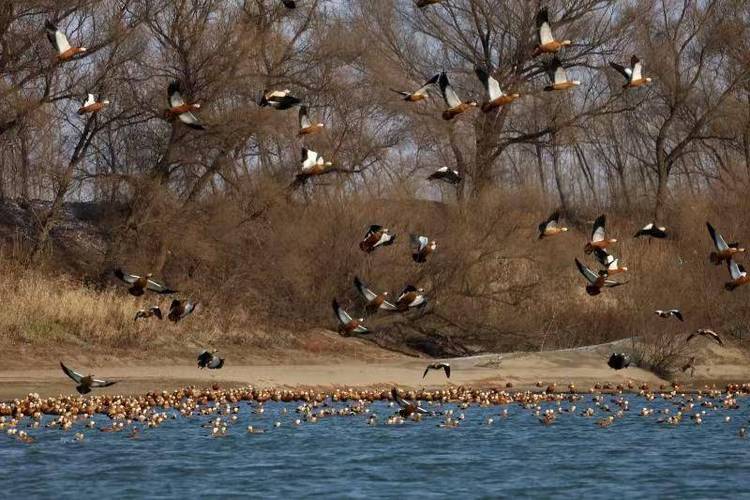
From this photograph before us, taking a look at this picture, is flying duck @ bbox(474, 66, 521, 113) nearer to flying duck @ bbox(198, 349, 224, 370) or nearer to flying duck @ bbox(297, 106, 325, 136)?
flying duck @ bbox(297, 106, 325, 136)

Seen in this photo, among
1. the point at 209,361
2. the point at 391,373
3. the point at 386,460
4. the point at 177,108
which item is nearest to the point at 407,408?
the point at 386,460

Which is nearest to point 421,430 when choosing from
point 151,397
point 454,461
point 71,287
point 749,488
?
point 454,461

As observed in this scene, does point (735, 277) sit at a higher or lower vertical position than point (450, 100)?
lower

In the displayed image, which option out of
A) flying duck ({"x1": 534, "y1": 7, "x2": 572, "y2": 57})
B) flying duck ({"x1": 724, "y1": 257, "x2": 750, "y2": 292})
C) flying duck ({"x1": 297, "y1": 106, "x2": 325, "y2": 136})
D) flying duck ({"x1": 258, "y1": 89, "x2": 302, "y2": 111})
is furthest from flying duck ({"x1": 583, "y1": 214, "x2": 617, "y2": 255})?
flying duck ({"x1": 258, "y1": 89, "x2": 302, "y2": 111})

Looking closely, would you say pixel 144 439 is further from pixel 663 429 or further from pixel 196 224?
pixel 196 224

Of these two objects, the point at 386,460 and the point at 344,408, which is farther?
the point at 344,408

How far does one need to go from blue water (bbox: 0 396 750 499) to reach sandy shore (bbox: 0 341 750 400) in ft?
12.1

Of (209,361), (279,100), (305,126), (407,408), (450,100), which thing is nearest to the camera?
(450,100)

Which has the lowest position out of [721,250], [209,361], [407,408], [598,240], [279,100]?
[407,408]

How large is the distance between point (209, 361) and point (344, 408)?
97.8 inches

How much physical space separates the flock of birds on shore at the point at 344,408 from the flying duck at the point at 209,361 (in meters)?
0.47

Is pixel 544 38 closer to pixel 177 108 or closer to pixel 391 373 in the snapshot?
pixel 177 108

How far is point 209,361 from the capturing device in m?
24.0

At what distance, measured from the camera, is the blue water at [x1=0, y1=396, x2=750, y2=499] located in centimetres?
1633
